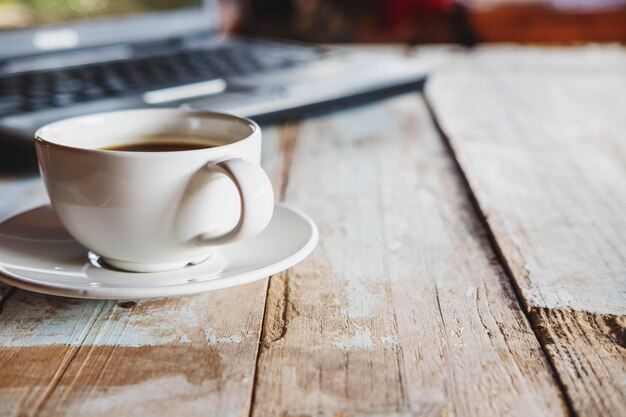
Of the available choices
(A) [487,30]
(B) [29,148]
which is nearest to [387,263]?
(B) [29,148]

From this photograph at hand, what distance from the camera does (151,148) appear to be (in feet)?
1.63

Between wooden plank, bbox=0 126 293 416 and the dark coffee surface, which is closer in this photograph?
wooden plank, bbox=0 126 293 416

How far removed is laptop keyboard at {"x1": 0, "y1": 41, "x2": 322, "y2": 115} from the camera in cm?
69

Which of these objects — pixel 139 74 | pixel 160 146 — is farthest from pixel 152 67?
pixel 160 146

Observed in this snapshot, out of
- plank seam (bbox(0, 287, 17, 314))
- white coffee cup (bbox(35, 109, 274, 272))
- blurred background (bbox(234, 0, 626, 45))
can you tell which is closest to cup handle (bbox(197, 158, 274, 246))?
white coffee cup (bbox(35, 109, 274, 272))

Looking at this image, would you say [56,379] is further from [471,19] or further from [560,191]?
[471,19]

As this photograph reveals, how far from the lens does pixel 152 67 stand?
87cm

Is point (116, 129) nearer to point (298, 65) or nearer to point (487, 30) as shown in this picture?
point (298, 65)

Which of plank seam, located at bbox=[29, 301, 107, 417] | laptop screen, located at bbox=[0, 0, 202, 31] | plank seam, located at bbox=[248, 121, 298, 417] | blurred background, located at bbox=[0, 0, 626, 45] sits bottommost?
blurred background, located at bbox=[0, 0, 626, 45]

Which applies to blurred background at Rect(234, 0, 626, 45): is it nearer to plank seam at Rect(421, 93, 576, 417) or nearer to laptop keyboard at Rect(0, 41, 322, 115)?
laptop keyboard at Rect(0, 41, 322, 115)

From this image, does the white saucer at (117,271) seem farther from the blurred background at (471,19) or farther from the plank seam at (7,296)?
the blurred background at (471,19)

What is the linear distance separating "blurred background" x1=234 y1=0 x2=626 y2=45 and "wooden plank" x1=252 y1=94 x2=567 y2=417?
1.73 metres

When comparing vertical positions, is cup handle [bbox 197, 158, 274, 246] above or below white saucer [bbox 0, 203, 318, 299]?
above

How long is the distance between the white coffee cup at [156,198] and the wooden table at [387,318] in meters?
0.03
